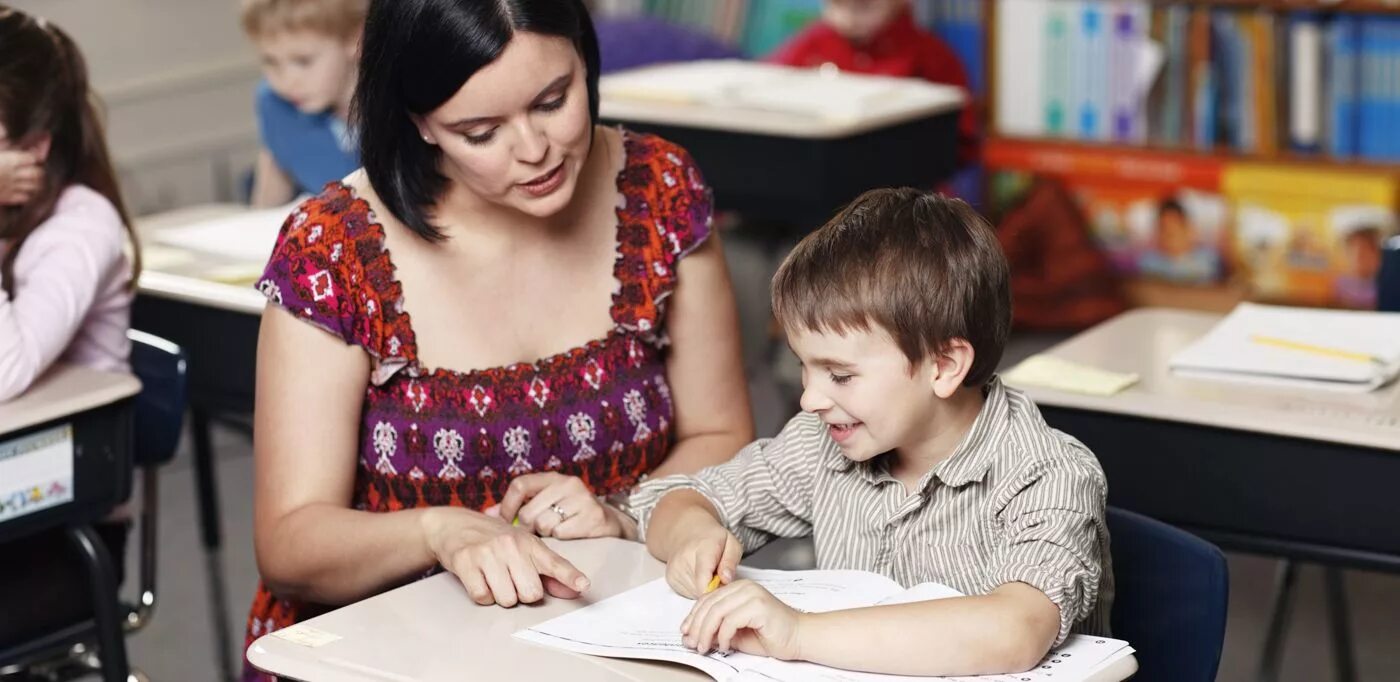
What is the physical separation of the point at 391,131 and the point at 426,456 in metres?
0.33

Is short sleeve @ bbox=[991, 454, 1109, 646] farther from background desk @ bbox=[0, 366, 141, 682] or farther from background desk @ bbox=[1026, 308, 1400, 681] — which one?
background desk @ bbox=[0, 366, 141, 682]

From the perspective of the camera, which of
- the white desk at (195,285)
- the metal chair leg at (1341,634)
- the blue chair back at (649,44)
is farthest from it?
the blue chair back at (649,44)

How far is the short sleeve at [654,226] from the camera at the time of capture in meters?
1.87

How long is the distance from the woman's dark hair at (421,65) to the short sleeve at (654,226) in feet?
0.41

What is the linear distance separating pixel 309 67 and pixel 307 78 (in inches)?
0.9

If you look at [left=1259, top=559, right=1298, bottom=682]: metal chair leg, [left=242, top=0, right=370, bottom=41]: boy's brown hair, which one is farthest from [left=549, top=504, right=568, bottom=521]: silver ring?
[left=242, top=0, right=370, bottom=41]: boy's brown hair

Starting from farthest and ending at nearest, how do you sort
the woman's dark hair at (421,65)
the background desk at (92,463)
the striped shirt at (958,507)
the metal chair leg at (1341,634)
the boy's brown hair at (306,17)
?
1. the boy's brown hair at (306,17)
2. the metal chair leg at (1341,634)
3. the background desk at (92,463)
4. the woman's dark hair at (421,65)
5. the striped shirt at (958,507)

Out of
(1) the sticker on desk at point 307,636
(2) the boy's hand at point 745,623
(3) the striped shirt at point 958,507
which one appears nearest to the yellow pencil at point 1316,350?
(3) the striped shirt at point 958,507

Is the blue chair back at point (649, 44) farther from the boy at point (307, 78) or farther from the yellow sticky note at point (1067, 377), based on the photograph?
the yellow sticky note at point (1067, 377)

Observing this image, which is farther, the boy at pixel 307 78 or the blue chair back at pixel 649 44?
the blue chair back at pixel 649 44

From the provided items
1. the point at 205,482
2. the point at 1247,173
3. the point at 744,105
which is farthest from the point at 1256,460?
the point at 1247,173

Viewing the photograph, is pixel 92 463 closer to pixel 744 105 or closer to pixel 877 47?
pixel 744 105

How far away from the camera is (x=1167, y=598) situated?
5.04 ft

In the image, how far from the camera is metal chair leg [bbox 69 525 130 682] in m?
2.09
